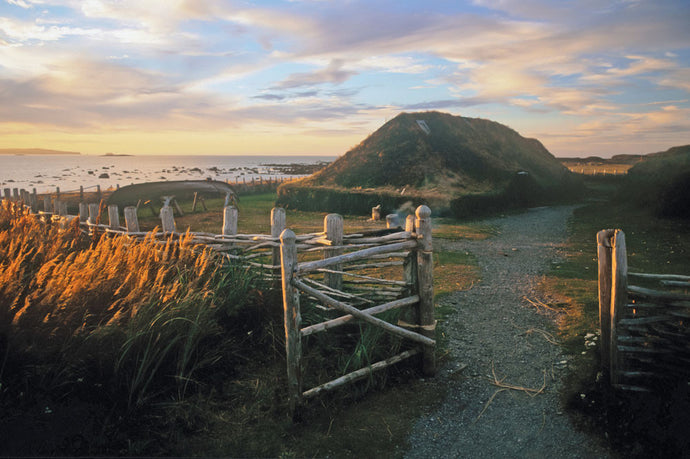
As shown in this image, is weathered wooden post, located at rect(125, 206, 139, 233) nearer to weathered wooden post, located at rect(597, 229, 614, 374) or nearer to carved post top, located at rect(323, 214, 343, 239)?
carved post top, located at rect(323, 214, 343, 239)

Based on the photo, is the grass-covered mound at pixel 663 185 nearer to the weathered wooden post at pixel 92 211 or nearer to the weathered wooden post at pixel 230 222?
the weathered wooden post at pixel 230 222

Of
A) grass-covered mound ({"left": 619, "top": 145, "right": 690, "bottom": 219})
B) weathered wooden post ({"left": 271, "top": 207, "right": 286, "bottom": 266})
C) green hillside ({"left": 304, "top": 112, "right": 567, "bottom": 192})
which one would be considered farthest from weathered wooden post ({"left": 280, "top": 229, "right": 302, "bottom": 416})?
grass-covered mound ({"left": 619, "top": 145, "right": 690, "bottom": 219})

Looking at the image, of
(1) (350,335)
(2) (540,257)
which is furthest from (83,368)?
(2) (540,257)

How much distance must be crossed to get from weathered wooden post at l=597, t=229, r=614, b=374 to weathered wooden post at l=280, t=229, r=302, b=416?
3.23 m

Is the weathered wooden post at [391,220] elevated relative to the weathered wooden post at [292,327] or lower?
elevated

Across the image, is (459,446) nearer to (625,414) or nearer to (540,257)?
(625,414)

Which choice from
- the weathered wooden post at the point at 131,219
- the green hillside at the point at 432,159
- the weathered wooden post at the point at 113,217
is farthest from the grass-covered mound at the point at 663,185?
the weathered wooden post at the point at 113,217

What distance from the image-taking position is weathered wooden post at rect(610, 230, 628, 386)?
171 inches

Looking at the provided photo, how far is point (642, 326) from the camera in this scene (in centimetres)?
447

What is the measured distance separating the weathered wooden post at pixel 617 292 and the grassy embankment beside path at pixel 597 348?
0.93 feet

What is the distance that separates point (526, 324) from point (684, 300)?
2.61 metres

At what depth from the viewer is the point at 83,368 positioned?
3900 millimetres

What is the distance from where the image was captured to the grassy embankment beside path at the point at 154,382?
3639mm

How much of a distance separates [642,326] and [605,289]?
0.51 meters
